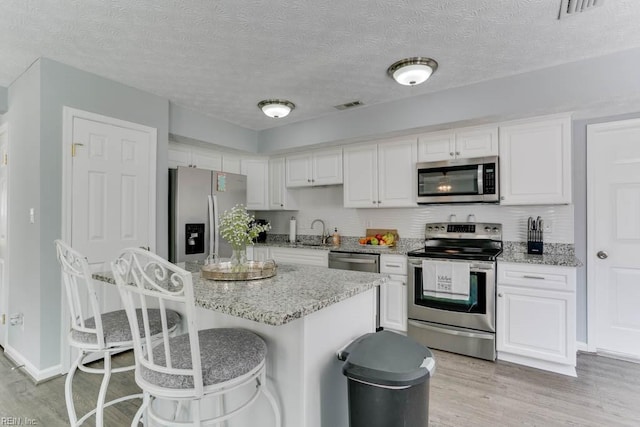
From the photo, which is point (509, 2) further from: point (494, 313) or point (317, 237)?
point (317, 237)

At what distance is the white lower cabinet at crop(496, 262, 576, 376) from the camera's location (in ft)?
8.54

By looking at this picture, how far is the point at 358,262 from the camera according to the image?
142 inches

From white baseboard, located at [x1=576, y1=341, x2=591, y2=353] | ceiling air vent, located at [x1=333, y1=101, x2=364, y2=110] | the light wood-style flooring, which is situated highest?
ceiling air vent, located at [x1=333, y1=101, x2=364, y2=110]

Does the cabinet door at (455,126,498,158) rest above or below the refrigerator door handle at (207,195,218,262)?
above

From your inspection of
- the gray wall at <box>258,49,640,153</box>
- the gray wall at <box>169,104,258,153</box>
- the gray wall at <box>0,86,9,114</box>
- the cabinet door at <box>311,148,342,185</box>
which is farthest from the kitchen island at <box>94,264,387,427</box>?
the gray wall at <box>0,86,9,114</box>

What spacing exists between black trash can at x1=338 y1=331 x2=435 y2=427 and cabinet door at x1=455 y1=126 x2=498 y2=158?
95.0 inches

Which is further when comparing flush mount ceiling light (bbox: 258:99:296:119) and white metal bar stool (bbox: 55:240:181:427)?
flush mount ceiling light (bbox: 258:99:296:119)

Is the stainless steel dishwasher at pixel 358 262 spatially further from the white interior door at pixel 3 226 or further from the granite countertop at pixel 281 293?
the white interior door at pixel 3 226

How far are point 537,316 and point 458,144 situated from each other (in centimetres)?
172

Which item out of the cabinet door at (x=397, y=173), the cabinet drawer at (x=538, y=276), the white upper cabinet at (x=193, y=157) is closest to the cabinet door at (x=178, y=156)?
the white upper cabinet at (x=193, y=157)

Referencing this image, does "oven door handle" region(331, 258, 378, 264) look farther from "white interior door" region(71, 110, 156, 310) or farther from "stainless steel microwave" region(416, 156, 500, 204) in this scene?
"white interior door" region(71, 110, 156, 310)

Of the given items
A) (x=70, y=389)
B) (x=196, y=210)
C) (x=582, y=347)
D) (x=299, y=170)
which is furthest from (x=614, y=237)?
(x=70, y=389)

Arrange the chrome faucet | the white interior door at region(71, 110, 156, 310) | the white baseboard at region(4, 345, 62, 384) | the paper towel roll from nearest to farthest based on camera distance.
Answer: the white baseboard at region(4, 345, 62, 384) → the white interior door at region(71, 110, 156, 310) → the chrome faucet → the paper towel roll

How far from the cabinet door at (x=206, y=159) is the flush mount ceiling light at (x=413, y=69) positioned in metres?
2.63
